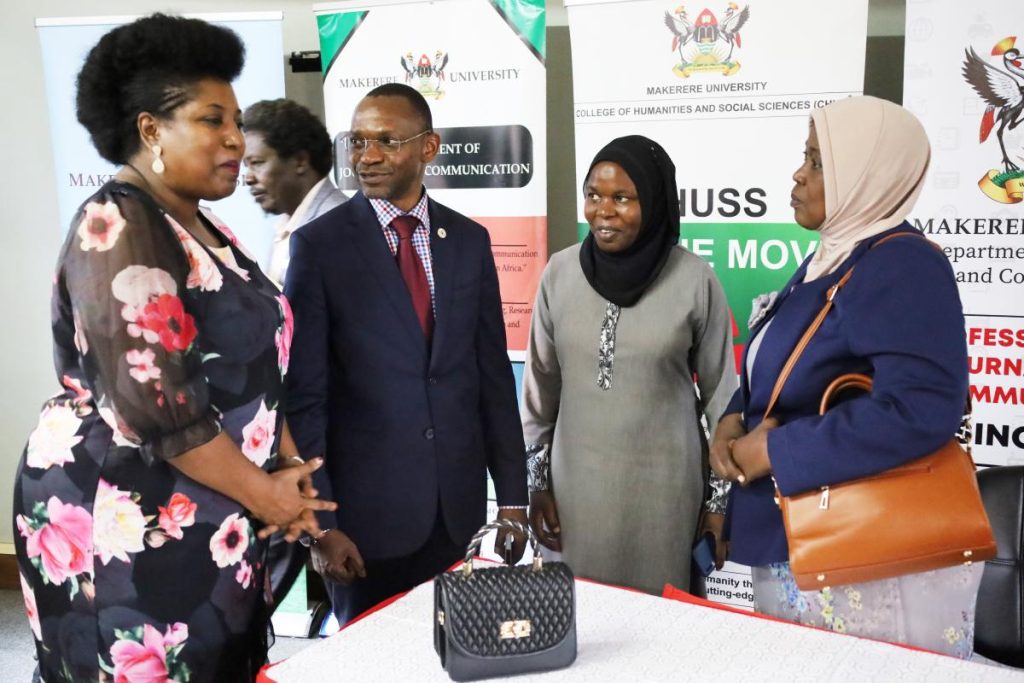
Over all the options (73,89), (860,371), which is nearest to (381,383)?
(860,371)

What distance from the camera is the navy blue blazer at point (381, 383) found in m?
1.99

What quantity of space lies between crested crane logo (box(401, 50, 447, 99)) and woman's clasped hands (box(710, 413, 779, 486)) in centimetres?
213

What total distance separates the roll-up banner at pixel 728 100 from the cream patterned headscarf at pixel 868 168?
56.5 inches

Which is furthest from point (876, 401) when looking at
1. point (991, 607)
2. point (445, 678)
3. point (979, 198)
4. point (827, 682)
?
point (979, 198)

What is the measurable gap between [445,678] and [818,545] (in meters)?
0.66

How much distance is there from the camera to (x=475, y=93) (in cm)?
335

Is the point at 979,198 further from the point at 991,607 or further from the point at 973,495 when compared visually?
the point at 973,495

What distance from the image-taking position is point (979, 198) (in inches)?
113

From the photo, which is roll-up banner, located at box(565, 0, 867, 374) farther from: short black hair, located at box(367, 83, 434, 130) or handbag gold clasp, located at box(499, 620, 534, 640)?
handbag gold clasp, located at box(499, 620, 534, 640)

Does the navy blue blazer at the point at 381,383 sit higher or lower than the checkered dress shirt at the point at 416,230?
lower

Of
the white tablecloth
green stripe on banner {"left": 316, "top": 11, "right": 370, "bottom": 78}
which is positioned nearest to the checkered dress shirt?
the white tablecloth

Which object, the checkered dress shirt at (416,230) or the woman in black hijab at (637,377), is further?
the woman in black hijab at (637,377)

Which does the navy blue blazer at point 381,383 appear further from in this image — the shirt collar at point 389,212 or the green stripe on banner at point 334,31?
the green stripe on banner at point 334,31

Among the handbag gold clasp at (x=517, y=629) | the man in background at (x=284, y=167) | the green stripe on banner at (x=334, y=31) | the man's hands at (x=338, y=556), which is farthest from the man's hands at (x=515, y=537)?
the green stripe on banner at (x=334, y=31)
